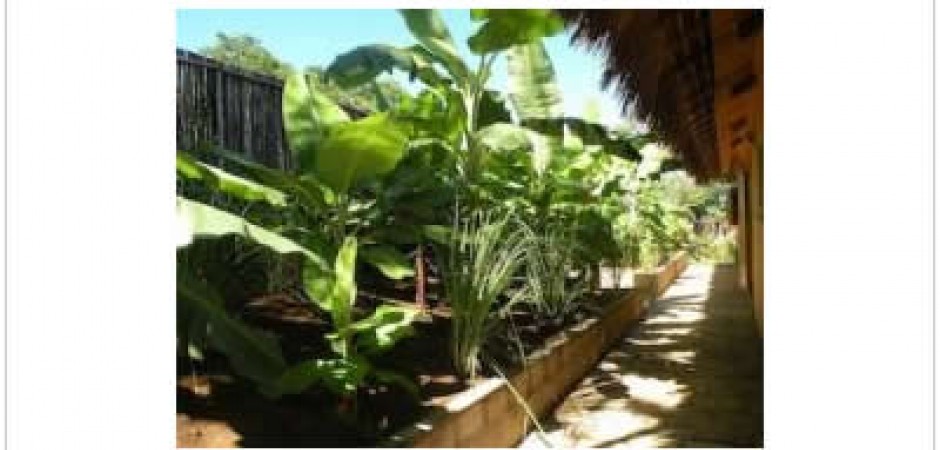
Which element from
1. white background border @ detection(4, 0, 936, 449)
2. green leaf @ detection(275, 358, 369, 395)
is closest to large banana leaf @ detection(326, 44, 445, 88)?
white background border @ detection(4, 0, 936, 449)

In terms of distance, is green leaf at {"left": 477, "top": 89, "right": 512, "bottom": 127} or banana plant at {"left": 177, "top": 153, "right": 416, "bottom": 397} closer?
banana plant at {"left": 177, "top": 153, "right": 416, "bottom": 397}

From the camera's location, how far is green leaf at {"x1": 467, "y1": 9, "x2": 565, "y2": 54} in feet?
8.83

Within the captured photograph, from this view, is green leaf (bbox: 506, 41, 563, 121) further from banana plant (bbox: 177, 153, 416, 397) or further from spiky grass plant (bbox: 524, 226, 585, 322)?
banana plant (bbox: 177, 153, 416, 397)

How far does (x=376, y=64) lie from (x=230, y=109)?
1.58 feet

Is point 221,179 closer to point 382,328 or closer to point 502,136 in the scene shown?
point 382,328

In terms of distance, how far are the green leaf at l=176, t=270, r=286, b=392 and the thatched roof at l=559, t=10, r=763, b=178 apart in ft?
3.42

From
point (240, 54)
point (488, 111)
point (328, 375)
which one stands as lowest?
point (328, 375)

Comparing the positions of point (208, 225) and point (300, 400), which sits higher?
point (208, 225)

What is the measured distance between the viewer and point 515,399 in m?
2.54

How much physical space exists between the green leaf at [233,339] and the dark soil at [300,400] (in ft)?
0.56
